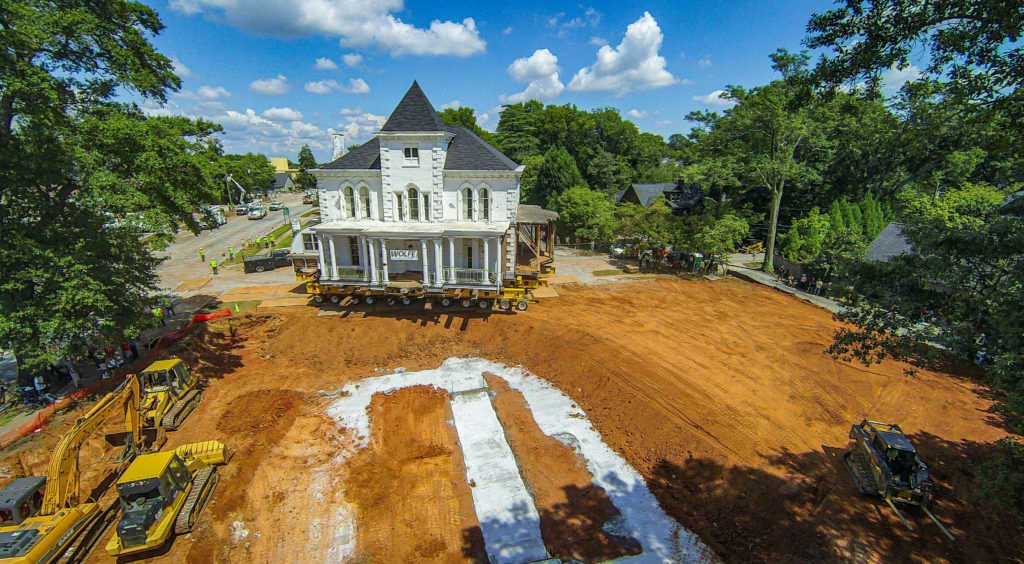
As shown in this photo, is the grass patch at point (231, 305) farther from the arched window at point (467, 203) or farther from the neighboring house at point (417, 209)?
the arched window at point (467, 203)

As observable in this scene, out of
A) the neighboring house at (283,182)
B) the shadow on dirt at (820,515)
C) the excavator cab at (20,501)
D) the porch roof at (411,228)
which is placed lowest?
the shadow on dirt at (820,515)

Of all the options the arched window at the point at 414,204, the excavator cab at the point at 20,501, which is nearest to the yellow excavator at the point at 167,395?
the excavator cab at the point at 20,501

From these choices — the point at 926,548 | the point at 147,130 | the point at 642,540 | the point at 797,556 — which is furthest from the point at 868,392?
the point at 147,130

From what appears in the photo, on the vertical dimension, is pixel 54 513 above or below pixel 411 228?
below

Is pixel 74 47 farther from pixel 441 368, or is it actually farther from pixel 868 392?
pixel 868 392

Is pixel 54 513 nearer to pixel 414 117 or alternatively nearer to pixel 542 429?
pixel 542 429

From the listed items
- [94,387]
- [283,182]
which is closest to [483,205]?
[94,387]
